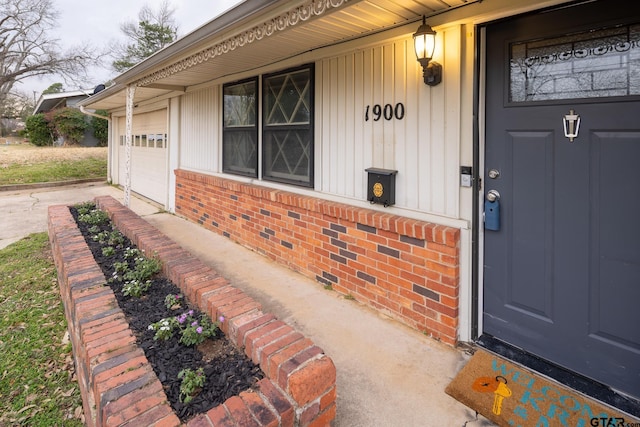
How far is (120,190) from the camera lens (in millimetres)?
11234

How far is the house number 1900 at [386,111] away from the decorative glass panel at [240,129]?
197 centimetres

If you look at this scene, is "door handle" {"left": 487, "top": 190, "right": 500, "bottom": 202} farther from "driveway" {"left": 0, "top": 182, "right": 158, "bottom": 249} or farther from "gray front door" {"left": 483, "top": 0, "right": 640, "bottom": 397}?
"driveway" {"left": 0, "top": 182, "right": 158, "bottom": 249}

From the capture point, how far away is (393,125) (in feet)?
9.54

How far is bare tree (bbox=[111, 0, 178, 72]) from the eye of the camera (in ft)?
85.1

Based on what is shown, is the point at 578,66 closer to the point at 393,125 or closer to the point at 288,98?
the point at 393,125

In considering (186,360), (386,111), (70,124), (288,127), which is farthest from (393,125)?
(70,124)

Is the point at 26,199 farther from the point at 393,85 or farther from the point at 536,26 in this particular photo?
the point at 536,26

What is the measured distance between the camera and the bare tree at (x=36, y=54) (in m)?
24.6

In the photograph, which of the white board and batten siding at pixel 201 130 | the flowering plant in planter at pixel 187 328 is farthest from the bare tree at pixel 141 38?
the flowering plant in planter at pixel 187 328

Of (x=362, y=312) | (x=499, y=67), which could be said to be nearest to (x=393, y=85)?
(x=499, y=67)

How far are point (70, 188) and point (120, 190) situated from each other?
7.04 ft

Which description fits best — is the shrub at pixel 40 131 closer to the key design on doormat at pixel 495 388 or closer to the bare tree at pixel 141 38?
the bare tree at pixel 141 38

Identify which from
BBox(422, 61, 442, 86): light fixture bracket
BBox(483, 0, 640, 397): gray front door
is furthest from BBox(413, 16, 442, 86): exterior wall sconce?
BBox(483, 0, 640, 397): gray front door

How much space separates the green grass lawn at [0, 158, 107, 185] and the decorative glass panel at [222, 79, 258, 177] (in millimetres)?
10497
